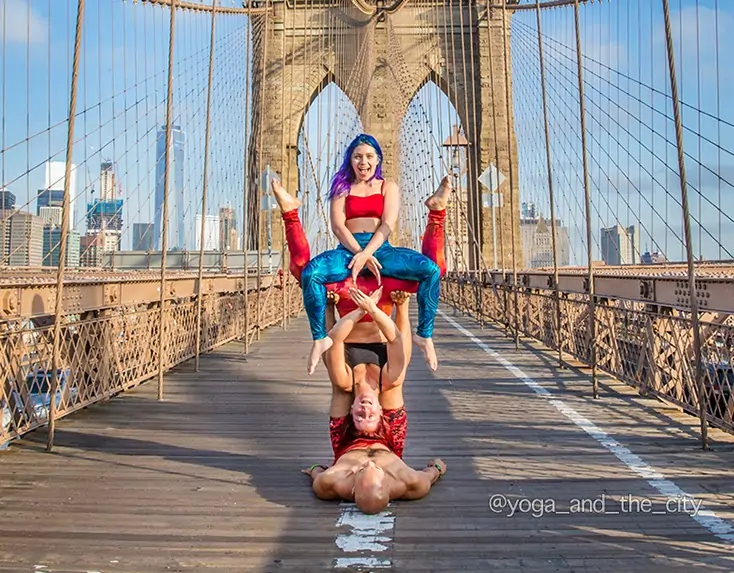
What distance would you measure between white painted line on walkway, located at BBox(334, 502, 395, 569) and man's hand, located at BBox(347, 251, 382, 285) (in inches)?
39.1

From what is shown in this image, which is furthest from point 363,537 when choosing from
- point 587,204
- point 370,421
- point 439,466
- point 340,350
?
point 587,204

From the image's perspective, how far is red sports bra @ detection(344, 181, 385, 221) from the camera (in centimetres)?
322

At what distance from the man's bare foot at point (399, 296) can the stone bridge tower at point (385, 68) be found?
19395mm

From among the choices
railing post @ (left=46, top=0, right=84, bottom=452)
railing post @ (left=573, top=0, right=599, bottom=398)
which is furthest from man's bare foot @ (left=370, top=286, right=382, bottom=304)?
railing post @ (left=573, top=0, right=599, bottom=398)

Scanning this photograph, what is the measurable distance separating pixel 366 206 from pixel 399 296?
1.52 feet

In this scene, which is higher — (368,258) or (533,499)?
(368,258)

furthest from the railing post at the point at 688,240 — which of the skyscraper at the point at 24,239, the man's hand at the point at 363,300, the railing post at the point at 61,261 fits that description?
the skyscraper at the point at 24,239

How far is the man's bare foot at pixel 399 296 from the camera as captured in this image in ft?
10.2

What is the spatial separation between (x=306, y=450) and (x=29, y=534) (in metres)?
1.58

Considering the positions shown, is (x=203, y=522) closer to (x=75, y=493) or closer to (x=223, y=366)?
(x=75, y=493)

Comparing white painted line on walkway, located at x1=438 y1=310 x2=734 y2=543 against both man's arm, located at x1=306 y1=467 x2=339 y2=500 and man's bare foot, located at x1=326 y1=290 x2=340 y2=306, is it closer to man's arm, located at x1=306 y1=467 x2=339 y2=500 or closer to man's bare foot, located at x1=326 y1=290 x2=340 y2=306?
man's arm, located at x1=306 y1=467 x2=339 y2=500

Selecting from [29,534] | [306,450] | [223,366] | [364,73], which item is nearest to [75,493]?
[29,534]

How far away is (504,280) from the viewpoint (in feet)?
37.1

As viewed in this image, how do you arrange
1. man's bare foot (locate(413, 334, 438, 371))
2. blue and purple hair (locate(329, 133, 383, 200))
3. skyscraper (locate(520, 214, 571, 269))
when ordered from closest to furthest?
1. man's bare foot (locate(413, 334, 438, 371))
2. blue and purple hair (locate(329, 133, 383, 200))
3. skyscraper (locate(520, 214, 571, 269))
